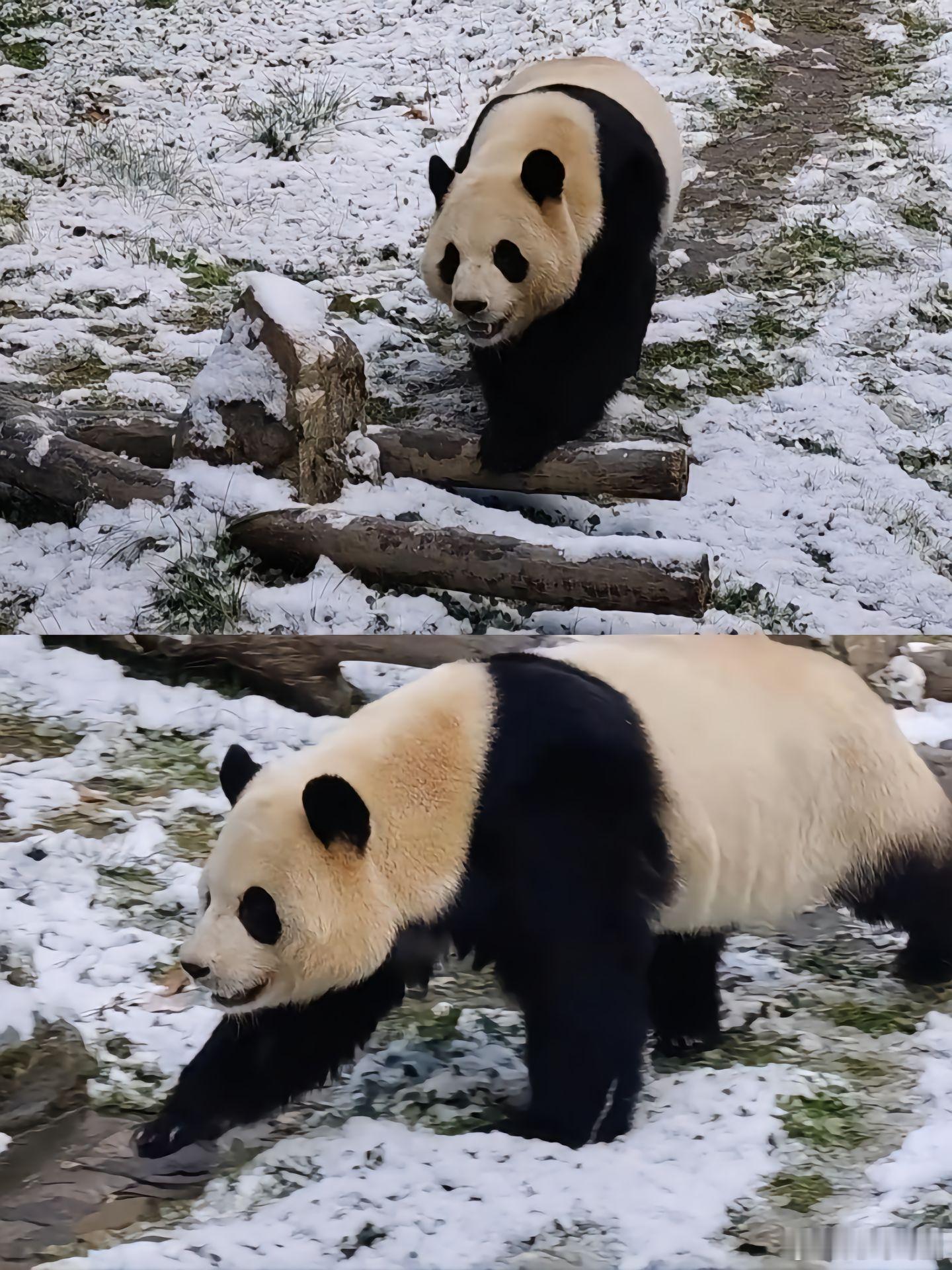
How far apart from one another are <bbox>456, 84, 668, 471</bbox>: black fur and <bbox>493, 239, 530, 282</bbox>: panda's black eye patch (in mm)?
126

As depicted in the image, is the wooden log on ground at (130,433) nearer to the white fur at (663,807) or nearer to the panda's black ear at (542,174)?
the panda's black ear at (542,174)

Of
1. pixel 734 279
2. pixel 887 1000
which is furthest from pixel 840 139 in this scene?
pixel 887 1000

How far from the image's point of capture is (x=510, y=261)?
8.30 ft

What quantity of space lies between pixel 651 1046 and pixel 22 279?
80.0 inches

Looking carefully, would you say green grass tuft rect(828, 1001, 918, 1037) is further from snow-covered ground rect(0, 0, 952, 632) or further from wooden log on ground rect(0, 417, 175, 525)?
wooden log on ground rect(0, 417, 175, 525)

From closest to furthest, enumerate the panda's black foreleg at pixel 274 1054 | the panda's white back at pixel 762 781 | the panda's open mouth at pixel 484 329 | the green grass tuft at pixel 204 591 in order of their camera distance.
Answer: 1. the panda's black foreleg at pixel 274 1054
2. the panda's white back at pixel 762 781
3. the green grass tuft at pixel 204 591
4. the panda's open mouth at pixel 484 329

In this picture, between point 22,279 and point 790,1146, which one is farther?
point 22,279

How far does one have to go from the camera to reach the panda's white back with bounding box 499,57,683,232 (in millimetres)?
2607

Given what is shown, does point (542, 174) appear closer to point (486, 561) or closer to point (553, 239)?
point (553, 239)

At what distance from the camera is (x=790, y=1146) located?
1355 millimetres

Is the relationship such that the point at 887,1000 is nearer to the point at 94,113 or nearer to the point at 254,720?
Answer: the point at 254,720

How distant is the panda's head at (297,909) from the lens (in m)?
1.40

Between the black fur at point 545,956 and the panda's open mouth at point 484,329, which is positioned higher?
the panda's open mouth at point 484,329

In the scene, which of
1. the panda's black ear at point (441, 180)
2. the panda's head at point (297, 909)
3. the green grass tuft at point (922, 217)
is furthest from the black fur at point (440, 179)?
the panda's head at point (297, 909)
